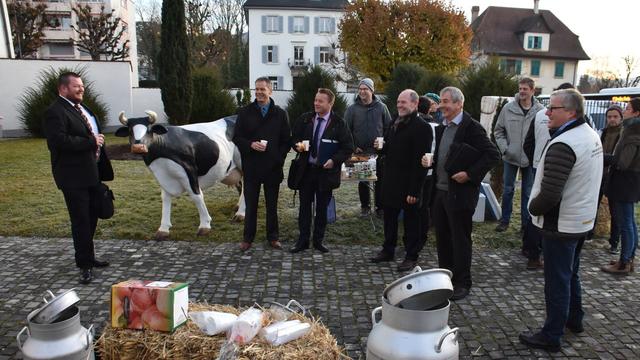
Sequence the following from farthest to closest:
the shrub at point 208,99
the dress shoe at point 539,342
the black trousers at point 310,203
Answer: the shrub at point 208,99, the black trousers at point 310,203, the dress shoe at point 539,342

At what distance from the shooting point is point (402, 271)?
5.88 metres

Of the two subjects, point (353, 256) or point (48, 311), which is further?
point (353, 256)

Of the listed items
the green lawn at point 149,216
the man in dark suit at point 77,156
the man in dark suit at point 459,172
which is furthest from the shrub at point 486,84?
the man in dark suit at point 77,156

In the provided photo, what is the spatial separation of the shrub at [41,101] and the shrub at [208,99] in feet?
12.7

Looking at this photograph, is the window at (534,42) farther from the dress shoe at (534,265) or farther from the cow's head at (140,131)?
the cow's head at (140,131)

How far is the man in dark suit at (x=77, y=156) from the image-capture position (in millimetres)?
5020

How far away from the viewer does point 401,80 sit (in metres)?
21.0

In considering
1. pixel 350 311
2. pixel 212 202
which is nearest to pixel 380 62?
pixel 212 202

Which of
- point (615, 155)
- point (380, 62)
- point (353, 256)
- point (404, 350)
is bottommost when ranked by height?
point (353, 256)

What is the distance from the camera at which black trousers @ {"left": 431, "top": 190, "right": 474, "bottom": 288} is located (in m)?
4.99

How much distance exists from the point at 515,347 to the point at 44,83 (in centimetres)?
2030

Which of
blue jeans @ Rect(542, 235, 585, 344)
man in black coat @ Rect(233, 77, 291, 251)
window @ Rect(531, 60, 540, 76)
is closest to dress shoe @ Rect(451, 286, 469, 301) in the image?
blue jeans @ Rect(542, 235, 585, 344)

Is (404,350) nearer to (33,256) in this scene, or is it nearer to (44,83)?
(33,256)

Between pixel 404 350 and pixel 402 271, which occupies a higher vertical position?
pixel 404 350
